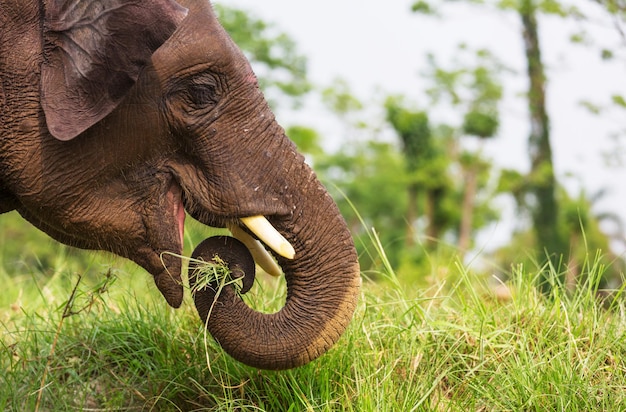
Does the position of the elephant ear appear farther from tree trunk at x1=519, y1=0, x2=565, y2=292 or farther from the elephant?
tree trunk at x1=519, y1=0, x2=565, y2=292

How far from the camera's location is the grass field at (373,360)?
4.14 metres

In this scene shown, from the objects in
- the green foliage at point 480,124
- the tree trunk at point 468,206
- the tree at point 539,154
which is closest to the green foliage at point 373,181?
the tree trunk at point 468,206

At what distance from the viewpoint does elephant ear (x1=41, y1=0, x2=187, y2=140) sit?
362cm

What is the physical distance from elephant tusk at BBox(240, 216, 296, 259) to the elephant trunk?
5 cm

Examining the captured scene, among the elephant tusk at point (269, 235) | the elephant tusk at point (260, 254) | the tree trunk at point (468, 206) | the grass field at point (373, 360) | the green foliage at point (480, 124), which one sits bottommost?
the tree trunk at point (468, 206)

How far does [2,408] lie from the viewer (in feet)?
14.2

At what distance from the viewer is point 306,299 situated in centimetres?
381

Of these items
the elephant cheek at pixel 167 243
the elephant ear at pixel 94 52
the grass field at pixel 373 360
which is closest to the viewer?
the elephant ear at pixel 94 52

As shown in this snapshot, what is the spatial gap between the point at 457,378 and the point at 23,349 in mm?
2279

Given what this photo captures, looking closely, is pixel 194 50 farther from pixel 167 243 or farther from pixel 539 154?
pixel 539 154

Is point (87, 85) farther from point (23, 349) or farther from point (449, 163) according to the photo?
point (449, 163)

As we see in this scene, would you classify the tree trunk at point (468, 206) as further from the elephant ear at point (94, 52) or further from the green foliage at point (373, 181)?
the elephant ear at point (94, 52)

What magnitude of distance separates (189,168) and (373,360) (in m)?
1.34

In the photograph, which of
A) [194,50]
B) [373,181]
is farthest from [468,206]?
[194,50]
